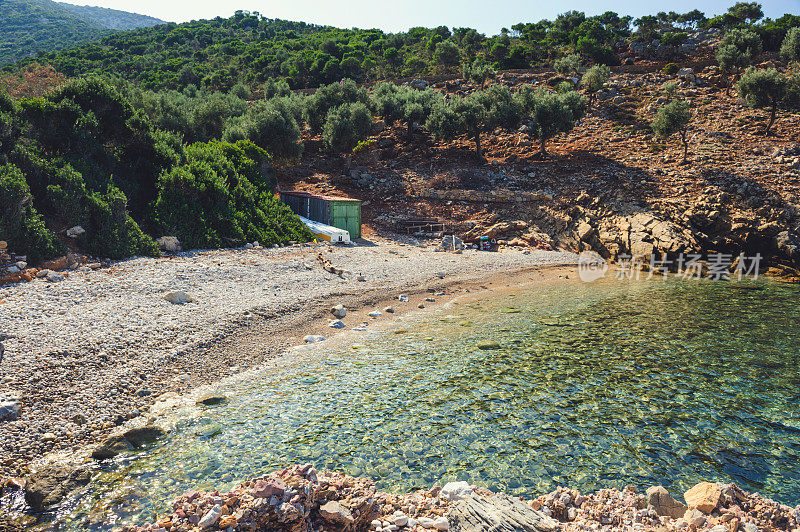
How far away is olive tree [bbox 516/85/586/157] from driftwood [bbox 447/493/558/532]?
44.8 m

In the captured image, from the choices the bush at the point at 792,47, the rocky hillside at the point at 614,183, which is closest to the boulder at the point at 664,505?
the rocky hillside at the point at 614,183

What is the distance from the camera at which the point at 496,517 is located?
6965 mm

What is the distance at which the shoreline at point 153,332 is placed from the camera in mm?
10883

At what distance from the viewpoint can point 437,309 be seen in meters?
23.2

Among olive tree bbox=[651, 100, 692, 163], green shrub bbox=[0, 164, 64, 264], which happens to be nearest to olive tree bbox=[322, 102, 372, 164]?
olive tree bbox=[651, 100, 692, 163]

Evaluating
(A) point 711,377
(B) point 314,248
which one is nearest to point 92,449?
(A) point 711,377

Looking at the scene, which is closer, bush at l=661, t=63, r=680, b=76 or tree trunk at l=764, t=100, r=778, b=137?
tree trunk at l=764, t=100, r=778, b=137

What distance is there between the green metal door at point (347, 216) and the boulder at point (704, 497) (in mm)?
30001

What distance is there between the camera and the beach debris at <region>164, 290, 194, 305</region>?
18312mm

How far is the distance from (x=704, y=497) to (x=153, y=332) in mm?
16096

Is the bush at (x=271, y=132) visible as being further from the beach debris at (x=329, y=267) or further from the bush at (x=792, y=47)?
the bush at (x=792, y=47)

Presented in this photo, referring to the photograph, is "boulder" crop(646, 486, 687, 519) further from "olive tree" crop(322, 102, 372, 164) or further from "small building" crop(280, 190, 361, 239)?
"olive tree" crop(322, 102, 372, 164)

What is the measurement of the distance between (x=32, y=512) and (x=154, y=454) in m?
2.25

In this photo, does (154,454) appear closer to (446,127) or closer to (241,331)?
(241,331)
